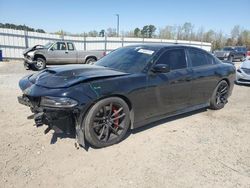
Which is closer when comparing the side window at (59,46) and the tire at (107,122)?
the tire at (107,122)

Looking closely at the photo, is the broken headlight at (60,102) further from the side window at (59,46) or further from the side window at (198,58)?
the side window at (59,46)

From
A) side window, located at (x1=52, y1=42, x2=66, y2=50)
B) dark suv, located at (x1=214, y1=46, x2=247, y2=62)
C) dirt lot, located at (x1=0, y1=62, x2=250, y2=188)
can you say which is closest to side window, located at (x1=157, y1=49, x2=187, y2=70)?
dirt lot, located at (x1=0, y1=62, x2=250, y2=188)

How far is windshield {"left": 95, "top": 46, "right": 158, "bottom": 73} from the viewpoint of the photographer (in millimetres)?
3916

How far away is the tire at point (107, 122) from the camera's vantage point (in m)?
3.22

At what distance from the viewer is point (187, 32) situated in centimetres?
5416

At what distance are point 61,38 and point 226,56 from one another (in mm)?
15805

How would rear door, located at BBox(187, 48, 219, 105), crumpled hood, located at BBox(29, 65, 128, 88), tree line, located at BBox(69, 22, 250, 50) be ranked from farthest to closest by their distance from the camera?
tree line, located at BBox(69, 22, 250, 50), rear door, located at BBox(187, 48, 219, 105), crumpled hood, located at BBox(29, 65, 128, 88)

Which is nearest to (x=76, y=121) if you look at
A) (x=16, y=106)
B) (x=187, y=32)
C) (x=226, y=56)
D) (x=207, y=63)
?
(x=16, y=106)

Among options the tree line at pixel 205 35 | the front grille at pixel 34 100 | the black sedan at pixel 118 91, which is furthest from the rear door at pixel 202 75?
the tree line at pixel 205 35

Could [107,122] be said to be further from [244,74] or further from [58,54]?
[58,54]

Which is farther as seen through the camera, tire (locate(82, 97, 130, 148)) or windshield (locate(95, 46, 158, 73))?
windshield (locate(95, 46, 158, 73))

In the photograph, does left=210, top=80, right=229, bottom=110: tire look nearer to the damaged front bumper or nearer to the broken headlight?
the damaged front bumper

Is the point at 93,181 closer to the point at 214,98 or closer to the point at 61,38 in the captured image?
the point at 214,98

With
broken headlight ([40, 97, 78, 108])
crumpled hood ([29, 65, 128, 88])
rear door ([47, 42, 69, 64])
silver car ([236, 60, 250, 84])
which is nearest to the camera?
broken headlight ([40, 97, 78, 108])
